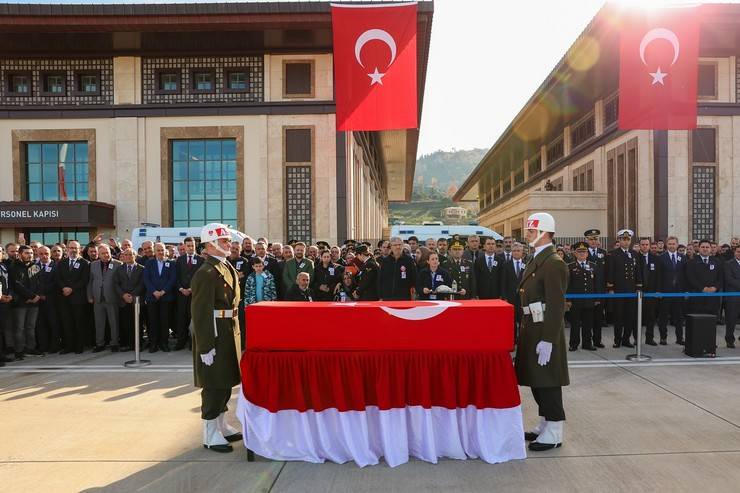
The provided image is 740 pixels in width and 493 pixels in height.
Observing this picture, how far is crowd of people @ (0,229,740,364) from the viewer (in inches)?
348

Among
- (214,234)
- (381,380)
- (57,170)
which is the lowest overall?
(381,380)

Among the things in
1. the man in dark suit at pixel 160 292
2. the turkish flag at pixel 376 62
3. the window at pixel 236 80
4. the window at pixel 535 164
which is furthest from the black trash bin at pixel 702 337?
→ the window at pixel 535 164

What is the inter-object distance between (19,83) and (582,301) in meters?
23.3

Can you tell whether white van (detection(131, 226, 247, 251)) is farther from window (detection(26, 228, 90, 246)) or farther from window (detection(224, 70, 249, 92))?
window (detection(224, 70, 249, 92))

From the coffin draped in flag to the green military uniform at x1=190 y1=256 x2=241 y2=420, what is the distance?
34 centimetres

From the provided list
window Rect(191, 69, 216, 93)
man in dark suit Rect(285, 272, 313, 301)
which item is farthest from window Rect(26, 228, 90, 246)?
man in dark suit Rect(285, 272, 313, 301)

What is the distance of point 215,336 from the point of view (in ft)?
14.7

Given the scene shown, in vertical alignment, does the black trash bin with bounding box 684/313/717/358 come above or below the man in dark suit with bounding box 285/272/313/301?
below

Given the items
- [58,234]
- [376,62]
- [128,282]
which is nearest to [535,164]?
[376,62]

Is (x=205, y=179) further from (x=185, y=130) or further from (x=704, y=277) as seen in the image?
(x=704, y=277)

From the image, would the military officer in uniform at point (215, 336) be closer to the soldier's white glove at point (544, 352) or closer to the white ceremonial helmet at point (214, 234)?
the white ceremonial helmet at point (214, 234)

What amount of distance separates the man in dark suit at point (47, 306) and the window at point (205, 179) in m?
11.3

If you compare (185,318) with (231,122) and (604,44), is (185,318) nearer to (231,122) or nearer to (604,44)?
(231,122)

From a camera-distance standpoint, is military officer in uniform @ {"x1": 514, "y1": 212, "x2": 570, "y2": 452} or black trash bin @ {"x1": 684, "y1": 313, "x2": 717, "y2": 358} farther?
black trash bin @ {"x1": 684, "y1": 313, "x2": 717, "y2": 358}
